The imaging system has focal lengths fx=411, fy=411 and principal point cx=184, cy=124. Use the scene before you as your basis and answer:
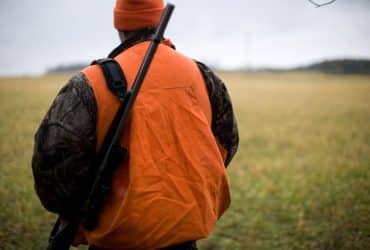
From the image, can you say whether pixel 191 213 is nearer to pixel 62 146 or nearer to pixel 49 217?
pixel 62 146

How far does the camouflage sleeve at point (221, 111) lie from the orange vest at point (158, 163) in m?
0.35

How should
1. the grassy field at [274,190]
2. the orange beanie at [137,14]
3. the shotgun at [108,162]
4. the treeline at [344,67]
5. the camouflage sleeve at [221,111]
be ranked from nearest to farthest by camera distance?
the shotgun at [108,162] < the orange beanie at [137,14] < the camouflage sleeve at [221,111] < the grassy field at [274,190] < the treeline at [344,67]

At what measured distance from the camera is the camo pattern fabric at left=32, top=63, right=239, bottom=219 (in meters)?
2.40

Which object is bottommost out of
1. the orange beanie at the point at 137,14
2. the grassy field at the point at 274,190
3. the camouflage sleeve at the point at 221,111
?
the grassy field at the point at 274,190

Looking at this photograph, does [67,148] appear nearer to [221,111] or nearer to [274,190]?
[221,111]

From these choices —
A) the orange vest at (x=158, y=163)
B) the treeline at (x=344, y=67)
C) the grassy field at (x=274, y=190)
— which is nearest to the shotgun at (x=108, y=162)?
the orange vest at (x=158, y=163)

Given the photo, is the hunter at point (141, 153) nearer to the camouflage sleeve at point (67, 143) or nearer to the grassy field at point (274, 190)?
the camouflage sleeve at point (67, 143)

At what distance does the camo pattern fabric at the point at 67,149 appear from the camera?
2400 millimetres

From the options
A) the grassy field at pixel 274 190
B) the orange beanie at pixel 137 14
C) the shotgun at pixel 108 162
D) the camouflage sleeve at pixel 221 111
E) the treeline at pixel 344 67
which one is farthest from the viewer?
the treeline at pixel 344 67

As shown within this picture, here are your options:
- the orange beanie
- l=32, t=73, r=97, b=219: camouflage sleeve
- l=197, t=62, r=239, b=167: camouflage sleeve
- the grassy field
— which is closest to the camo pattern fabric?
l=32, t=73, r=97, b=219: camouflage sleeve

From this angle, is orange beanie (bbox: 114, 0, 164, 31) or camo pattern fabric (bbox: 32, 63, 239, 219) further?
orange beanie (bbox: 114, 0, 164, 31)

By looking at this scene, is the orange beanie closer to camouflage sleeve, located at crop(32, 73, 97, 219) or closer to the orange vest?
the orange vest

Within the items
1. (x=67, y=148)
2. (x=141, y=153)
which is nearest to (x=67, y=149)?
(x=67, y=148)

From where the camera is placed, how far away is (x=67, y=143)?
7.89ft
